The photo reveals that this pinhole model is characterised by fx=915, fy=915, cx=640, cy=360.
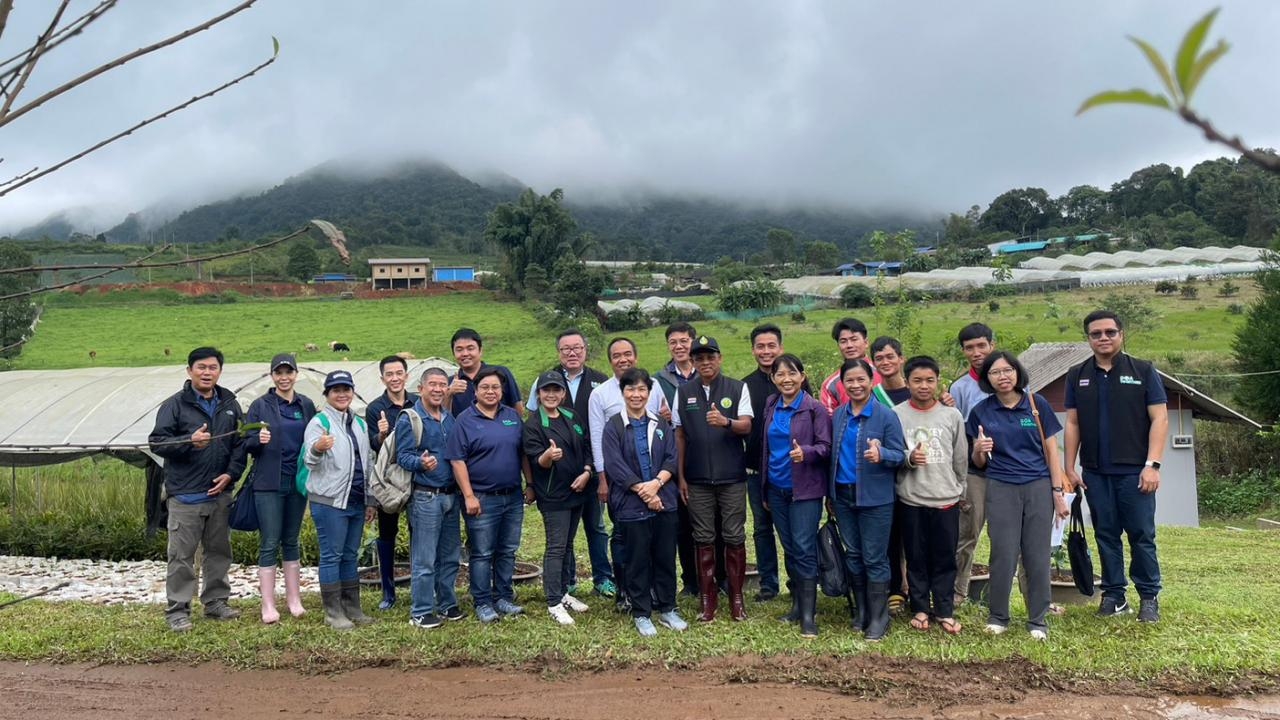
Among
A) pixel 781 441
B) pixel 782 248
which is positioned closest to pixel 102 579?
pixel 781 441

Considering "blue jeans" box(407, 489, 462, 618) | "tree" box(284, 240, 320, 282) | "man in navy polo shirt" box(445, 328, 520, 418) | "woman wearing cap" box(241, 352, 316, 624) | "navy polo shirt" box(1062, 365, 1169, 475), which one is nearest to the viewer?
"navy polo shirt" box(1062, 365, 1169, 475)

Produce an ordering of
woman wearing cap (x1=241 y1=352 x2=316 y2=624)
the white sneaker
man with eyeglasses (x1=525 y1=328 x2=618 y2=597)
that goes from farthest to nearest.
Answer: man with eyeglasses (x1=525 y1=328 x2=618 y2=597), woman wearing cap (x1=241 y1=352 x2=316 y2=624), the white sneaker

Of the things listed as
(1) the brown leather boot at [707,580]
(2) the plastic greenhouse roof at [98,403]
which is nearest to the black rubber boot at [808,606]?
(1) the brown leather boot at [707,580]

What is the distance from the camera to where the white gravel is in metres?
8.16

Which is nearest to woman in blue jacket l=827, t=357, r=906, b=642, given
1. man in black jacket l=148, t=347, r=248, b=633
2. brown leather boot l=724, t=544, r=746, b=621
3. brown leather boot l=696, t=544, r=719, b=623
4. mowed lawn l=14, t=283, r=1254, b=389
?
brown leather boot l=724, t=544, r=746, b=621

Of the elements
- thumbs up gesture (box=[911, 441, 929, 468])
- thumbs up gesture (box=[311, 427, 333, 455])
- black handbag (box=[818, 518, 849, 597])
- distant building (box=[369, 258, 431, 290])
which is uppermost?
distant building (box=[369, 258, 431, 290])

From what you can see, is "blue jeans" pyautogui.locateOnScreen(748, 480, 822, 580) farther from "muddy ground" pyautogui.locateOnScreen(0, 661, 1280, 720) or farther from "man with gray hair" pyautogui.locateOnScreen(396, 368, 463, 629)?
"man with gray hair" pyautogui.locateOnScreen(396, 368, 463, 629)

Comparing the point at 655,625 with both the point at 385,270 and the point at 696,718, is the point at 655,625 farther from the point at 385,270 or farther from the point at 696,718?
the point at 385,270

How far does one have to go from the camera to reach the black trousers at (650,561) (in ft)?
18.0

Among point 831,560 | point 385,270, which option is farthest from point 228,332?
point 831,560

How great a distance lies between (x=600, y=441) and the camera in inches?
227

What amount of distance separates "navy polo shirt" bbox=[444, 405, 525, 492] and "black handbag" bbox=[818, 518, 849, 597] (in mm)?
1963

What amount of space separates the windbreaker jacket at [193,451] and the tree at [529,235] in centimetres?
3998

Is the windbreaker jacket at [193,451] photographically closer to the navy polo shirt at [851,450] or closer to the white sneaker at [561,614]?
the white sneaker at [561,614]
